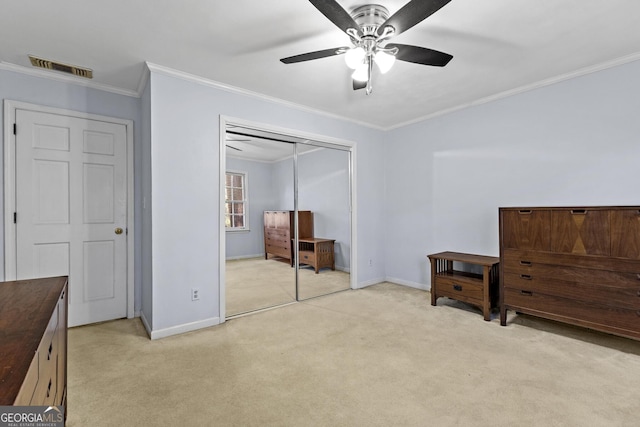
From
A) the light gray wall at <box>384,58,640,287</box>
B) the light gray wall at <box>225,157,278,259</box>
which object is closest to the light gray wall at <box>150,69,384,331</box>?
the light gray wall at <box>225,157,278,259</box>

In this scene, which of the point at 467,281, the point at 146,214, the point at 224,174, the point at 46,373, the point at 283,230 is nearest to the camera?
the point at 46,373

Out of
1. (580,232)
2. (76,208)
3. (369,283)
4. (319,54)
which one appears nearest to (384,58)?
(319,54)

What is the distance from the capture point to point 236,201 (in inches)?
147

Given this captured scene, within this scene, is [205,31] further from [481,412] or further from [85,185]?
[481,412]

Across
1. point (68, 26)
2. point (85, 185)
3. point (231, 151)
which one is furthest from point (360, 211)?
point (68, 26)

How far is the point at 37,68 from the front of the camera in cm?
273

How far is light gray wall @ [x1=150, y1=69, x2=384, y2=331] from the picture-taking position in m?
2.73

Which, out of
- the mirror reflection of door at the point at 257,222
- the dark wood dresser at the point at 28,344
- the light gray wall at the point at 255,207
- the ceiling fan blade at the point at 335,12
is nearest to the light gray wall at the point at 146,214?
the mirror reflection of door at the point at 257,222

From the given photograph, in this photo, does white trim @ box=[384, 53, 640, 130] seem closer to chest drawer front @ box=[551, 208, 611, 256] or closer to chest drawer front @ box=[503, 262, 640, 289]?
chest drawer front @ box=[551, 208, 611, 256]

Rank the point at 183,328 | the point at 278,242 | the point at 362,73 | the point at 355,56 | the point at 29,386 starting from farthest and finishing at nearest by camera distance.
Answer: the point at 278,242 < the point at 183,328 < the point at 362,73 < the point at 355,56 < the point at 29,386

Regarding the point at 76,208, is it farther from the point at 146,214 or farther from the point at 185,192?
the point at 185,192

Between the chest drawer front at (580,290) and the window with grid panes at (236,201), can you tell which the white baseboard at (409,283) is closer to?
the chest drawer front at (580,290)

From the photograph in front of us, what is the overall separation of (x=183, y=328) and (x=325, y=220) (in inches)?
88.2

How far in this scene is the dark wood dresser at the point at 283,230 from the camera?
13.2 feet
